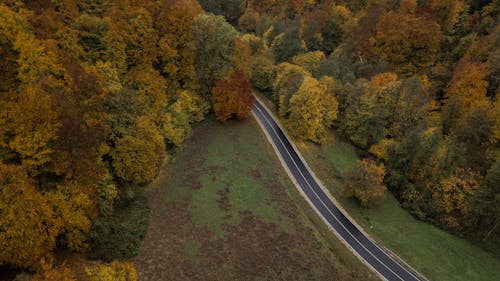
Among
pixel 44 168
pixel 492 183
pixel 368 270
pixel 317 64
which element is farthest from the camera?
pixel 317 64

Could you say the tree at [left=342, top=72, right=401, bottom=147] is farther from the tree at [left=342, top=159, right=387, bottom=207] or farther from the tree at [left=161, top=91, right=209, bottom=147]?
the tree at [left=161, top=91, right=209, bottom=147]

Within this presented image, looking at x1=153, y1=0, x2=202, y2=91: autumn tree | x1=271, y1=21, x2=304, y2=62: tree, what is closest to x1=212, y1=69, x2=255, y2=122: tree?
x1=153, y1=0, x2=202, y2=91: autumn tree

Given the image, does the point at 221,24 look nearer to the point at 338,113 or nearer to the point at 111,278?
the point at 338,113

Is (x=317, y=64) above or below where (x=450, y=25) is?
below

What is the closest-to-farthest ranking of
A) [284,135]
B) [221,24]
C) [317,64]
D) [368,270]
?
[368,270] → [221,24] → [284,135] → [317,64]

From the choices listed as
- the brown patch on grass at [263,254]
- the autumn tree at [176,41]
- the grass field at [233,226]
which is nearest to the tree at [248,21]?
the autumn tree at [176,41]

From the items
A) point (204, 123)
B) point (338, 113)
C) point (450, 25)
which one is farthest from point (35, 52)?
point (450, 25)

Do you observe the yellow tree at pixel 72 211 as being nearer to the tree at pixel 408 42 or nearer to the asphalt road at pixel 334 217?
the asphalt road at pixel 334 217

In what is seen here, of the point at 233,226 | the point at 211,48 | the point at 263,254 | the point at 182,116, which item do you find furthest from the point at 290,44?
the point at 263,254
